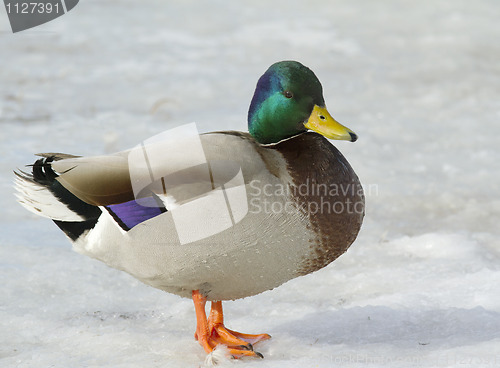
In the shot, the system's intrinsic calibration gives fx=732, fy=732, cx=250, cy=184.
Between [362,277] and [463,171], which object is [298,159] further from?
[463,171]

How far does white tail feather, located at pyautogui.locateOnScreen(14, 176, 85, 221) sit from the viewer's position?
305cm

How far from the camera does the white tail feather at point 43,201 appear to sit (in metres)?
3.05

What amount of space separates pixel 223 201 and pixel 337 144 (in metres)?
3.00

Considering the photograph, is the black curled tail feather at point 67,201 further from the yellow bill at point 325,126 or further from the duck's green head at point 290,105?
the yellow bill at point 325,126

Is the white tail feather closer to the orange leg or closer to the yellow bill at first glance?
the orange leg

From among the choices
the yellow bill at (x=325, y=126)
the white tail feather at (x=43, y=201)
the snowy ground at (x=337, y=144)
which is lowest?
the snowy ground at (x=337, y=144)

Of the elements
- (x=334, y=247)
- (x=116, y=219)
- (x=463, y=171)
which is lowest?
(x=463, y=171)

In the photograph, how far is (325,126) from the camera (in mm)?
3059

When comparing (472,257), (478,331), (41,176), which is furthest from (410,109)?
(41,176)

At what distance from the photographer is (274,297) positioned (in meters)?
3.77

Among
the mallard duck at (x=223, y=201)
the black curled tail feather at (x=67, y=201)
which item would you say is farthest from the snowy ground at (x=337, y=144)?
the black curled tail feather at (x=67, y=201)

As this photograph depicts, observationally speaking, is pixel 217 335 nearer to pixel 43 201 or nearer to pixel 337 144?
pixel 43 201

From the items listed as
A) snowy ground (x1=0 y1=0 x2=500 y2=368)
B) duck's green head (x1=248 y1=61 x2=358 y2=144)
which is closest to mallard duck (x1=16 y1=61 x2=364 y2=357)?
duck's green head (x1=248 y1=61 x2=358 y2=144)

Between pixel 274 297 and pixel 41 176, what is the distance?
1361 millimetres
